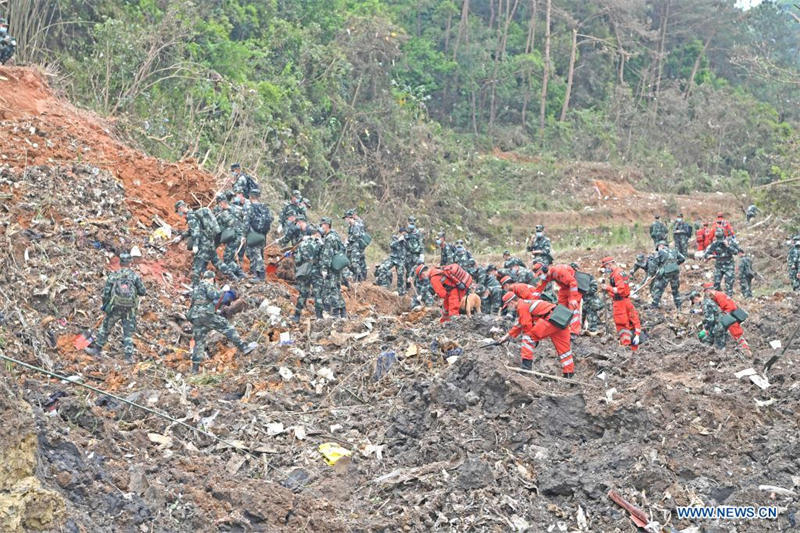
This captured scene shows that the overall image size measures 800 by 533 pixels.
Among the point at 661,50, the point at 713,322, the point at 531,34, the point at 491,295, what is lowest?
the point at 491,295

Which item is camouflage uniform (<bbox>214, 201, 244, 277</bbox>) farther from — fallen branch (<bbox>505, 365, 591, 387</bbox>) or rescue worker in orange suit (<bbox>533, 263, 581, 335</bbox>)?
fallen branch (<bbox>505, 365, 591, 387</bbox>)

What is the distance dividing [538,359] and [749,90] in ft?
135

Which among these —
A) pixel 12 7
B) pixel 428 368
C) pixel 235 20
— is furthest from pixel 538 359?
pixel 235 20

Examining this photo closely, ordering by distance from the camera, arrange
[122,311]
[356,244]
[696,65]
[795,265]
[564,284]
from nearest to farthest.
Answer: [564,284]
[122,311]
[356,244]
[795,265]
[696,65]

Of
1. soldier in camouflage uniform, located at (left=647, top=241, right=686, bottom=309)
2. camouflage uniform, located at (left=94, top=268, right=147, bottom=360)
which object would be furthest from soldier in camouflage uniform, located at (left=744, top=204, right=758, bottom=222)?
camouflage uniform, located at (left=94, top=268, right=147, bottom=360)

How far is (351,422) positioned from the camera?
32.8ft

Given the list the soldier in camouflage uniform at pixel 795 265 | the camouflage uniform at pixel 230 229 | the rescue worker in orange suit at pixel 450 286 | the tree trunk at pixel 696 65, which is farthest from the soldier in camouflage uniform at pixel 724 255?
the tree trunk at pixel 696 65

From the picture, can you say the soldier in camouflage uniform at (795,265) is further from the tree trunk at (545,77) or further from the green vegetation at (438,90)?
the tree trunk at (545,77)

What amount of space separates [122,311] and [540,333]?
535cm

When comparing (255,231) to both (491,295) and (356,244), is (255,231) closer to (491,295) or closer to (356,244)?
(356,244)

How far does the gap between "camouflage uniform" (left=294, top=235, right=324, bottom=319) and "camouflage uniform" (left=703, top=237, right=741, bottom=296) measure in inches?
319

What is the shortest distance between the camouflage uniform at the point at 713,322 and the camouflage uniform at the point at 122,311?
299 inches

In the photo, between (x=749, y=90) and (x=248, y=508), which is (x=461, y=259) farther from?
(x=749, y=90)

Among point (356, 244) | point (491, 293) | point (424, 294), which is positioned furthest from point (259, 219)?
point (491, 293)
